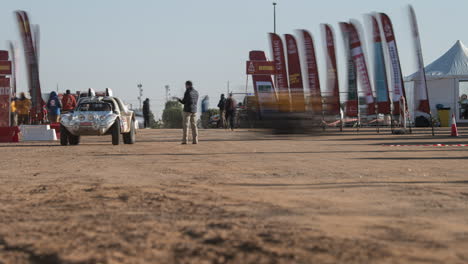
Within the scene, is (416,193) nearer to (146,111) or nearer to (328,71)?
(328,71)

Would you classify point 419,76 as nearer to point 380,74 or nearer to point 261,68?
point 380,74

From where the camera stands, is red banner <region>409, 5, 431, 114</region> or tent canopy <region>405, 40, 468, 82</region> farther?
tent canopy <region>405, 40, 468, 82</region>

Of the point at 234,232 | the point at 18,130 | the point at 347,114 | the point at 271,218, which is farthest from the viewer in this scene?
the point at 347,114

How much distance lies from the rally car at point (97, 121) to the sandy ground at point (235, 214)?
716 centimetres

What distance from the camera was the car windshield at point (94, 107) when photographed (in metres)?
17.8

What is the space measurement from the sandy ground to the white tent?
86.8 ft

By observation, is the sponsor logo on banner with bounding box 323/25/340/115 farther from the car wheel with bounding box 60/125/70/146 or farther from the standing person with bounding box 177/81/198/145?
the car wheel with bounding box 60/125/70/146

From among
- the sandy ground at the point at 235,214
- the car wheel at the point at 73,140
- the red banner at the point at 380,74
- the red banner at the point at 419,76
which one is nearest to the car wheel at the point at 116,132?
the car wheel at the point at 73,140

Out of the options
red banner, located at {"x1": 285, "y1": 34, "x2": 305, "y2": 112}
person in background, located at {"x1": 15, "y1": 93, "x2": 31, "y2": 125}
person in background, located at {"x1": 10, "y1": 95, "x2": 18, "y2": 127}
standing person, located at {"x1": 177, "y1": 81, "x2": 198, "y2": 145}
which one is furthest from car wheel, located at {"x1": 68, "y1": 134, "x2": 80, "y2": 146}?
red banner, located at {"x1": 285, "y1": 34, "x2": 305, "y2": 112}

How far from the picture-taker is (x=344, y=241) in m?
4.07

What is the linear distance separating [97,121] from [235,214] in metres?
12.4

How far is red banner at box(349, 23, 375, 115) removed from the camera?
2878 cm

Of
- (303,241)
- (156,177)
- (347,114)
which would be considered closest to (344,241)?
(303,241)

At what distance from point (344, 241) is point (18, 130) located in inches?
730
